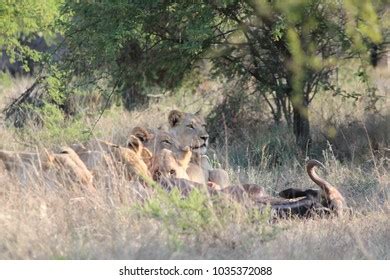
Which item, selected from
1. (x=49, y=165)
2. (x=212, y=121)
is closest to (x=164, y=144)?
(x=49, y=165)

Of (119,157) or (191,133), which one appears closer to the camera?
(119,157)

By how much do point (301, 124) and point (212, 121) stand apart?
5.82 ft

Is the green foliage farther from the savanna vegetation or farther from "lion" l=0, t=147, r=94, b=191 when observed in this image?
"lion" l=0, t=147, r=94, b=191

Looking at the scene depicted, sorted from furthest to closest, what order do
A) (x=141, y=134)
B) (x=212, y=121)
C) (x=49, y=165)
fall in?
(x=212, y=121) → (x=141, y=134) → (x=49, y=165)

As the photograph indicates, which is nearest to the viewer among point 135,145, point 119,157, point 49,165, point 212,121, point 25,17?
point 49,165

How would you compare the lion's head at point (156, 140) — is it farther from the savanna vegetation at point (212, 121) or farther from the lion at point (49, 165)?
the lion at point (49, 165)

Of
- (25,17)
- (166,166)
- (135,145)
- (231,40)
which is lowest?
(166,166)

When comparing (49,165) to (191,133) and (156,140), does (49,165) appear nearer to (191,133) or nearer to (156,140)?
(156,140)

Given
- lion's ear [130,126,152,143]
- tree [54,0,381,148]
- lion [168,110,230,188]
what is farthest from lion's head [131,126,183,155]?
tree [54,0,381,148]

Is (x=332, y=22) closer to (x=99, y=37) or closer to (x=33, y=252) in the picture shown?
(x=99, y=37)

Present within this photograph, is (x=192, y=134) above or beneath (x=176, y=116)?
beneath

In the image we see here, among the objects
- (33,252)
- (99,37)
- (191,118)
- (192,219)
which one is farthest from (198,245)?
(99,37)

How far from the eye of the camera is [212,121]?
14781 mm

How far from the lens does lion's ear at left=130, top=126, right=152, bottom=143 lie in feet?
34.4
